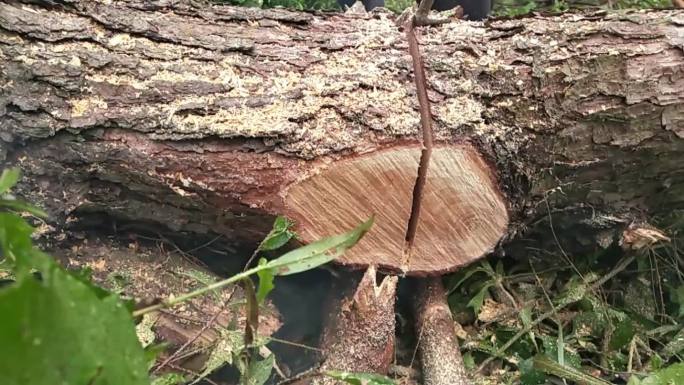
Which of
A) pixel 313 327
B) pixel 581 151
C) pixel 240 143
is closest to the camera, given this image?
pixel 240 143

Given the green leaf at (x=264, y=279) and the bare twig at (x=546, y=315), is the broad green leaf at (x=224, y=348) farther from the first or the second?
the bare twig at (x=546, y=315)

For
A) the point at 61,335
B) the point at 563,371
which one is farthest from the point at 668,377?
the point at 61,335

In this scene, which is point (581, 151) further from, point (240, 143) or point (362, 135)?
point (240, 143)

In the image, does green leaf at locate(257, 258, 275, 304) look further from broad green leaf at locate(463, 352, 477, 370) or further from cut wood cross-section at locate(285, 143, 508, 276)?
broad green leaf at locate(463, 352, 477, 370)

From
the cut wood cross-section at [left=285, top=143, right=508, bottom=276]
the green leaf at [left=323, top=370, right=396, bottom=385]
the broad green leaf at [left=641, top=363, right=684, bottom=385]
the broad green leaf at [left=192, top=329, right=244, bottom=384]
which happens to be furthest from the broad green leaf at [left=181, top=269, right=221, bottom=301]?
the broad green leaf at [left=641, top=363, right=684, bottom=385]

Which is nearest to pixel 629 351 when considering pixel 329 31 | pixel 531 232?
pixel 531 232

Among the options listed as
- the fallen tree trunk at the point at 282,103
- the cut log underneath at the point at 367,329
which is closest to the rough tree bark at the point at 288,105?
the fallen tree trunk at the point at 282,103
